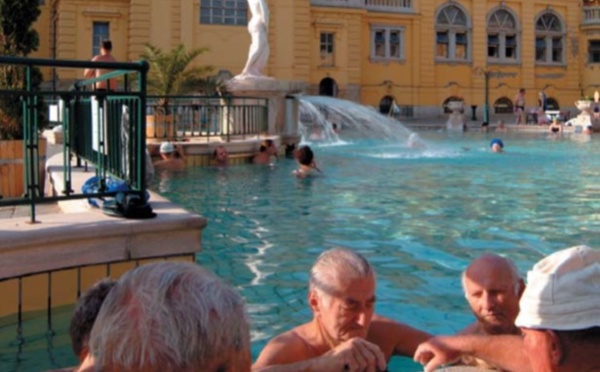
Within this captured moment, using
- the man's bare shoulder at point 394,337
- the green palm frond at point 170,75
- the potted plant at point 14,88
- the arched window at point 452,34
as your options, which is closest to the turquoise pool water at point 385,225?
the man's bare shoulder at point 394,337

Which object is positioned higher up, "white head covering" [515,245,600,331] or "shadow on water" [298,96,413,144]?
"shadow on water" [298,96,413,144]

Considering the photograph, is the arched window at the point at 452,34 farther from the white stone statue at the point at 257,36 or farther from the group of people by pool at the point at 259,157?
the group of people by pool at the point at 259,157

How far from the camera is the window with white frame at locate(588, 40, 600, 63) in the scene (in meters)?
47.2

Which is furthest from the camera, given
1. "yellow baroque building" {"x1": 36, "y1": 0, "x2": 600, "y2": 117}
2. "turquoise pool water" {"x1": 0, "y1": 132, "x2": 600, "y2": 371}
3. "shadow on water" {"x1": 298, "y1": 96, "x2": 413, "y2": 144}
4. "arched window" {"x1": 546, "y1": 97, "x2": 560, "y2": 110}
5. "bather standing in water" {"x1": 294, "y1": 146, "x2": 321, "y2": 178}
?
"arched window" {"x1": 546, "y1": 97, "x2": 560, "y2": 110}

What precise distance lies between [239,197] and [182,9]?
87.4ft

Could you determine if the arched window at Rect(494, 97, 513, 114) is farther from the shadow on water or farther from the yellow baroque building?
the shadow on water

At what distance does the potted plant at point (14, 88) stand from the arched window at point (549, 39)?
41103 mm

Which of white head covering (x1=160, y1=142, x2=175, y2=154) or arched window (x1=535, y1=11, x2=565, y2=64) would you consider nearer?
white head covering (x1=160, y1=142, x2=175, y2=154)

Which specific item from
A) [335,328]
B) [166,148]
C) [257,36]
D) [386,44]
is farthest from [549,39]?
[335,328]

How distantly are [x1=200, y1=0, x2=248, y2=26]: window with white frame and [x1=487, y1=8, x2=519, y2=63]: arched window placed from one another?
15.5m

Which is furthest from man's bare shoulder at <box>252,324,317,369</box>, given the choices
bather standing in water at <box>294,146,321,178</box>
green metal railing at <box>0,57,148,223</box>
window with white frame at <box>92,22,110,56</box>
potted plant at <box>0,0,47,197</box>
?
window with white frame at <box>92,22,110,56</box>

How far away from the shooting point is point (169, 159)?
13.8m

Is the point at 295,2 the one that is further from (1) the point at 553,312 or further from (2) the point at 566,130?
(1) the point at 553,312

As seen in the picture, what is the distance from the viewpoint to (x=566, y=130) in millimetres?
34031
